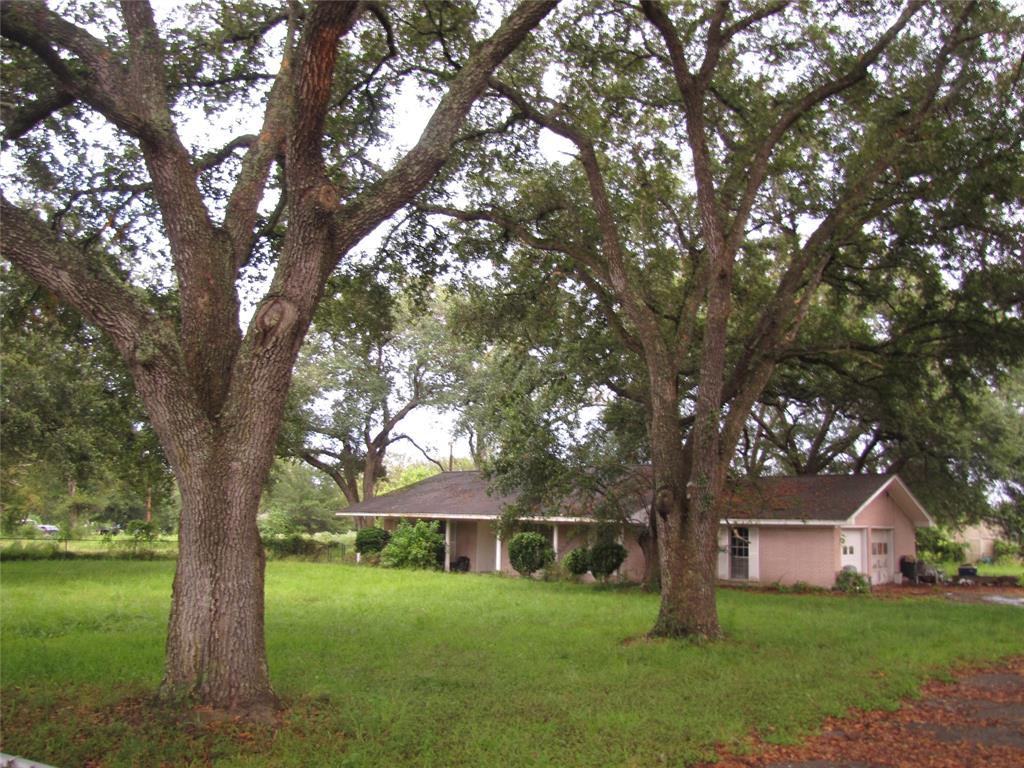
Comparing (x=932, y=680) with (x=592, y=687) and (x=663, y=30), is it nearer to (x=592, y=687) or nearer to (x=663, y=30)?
(x=592, y=687)

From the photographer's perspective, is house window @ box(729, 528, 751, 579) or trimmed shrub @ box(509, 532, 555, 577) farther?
trimmed shrub @ box(509, 532, 555, 577)

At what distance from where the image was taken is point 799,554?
78.0ft

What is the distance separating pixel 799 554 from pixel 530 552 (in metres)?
8.08

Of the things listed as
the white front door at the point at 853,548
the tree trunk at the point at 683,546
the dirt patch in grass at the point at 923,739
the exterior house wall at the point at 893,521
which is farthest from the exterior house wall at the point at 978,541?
the dirt patch in grass at the point at 923,739

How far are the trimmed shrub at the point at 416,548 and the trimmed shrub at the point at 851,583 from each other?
1353 centimetres

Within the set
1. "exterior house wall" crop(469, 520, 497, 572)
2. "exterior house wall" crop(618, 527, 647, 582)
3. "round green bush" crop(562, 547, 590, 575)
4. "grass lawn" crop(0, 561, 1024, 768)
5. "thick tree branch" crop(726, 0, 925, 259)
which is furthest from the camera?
"exterior house wall" crop(469, 520, 497, 572)

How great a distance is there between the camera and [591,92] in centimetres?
1319

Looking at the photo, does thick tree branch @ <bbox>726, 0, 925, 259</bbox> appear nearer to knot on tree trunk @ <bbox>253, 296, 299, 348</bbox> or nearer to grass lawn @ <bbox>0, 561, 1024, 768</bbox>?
grass lawn @ <bbox>0, 561, 1024, 768</bbox>

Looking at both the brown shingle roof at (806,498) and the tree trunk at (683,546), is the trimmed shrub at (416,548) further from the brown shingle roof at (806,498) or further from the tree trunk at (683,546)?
the tree trunk at (683,546)

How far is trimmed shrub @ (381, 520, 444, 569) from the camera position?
29.0 metres

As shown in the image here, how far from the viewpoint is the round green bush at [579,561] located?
79.5 feet

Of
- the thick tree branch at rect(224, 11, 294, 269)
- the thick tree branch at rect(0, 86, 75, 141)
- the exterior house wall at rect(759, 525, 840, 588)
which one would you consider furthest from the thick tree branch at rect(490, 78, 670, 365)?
the exterior house wall at rect(759, 525, 840, 588)

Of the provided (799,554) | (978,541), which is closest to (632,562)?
(799,554)

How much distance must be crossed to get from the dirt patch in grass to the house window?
15.6 m
